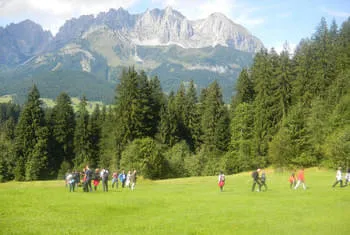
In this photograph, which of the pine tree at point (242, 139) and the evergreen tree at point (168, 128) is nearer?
the pine tree at point (242, 139)

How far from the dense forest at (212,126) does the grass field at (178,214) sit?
1252 inches

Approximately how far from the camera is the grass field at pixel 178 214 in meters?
22.5

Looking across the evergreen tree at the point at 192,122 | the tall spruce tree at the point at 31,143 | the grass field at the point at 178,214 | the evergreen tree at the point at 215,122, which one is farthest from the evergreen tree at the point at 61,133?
the grass field at the point at 178,214

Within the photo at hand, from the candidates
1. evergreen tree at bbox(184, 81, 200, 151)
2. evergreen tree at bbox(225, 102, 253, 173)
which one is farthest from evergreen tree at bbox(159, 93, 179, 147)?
evergreen tree at bbox(225, 102, 253, 173)

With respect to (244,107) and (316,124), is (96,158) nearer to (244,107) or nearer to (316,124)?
(244,107)

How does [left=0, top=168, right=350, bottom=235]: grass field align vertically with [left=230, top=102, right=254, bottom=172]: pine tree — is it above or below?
below

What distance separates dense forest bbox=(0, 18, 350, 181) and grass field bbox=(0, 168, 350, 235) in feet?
104

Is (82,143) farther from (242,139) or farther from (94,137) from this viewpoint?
(242,139)

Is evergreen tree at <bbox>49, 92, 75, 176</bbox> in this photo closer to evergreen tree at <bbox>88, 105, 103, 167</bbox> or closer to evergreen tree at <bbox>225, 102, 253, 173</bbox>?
evergreen tree at <bbox>88, 105, 103, 167</bbox>

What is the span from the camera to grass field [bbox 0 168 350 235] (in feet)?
73.9

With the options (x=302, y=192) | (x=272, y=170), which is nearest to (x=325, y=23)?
(x=272, y=170)

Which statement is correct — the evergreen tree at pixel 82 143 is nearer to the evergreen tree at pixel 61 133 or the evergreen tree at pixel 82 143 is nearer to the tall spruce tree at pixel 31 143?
the evergreen tree at pixel 61 133

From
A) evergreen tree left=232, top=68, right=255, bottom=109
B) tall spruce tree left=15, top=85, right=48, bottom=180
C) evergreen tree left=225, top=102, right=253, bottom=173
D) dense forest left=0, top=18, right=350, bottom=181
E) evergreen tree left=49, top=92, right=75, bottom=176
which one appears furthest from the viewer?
evergreen tree left=49, top=92, right=75, bottom=176

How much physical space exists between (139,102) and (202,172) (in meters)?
21.4
